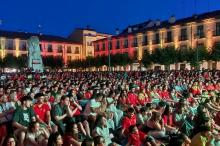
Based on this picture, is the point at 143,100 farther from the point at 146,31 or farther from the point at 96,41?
the point at 96,41

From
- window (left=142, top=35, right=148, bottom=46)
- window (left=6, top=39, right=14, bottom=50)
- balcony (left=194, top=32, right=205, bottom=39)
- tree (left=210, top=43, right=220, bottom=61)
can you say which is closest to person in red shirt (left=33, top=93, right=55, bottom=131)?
tree (left=210, top=43, right=220, bottom=61)

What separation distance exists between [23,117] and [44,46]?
2936 inches

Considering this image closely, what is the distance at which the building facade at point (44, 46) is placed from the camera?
7656cm

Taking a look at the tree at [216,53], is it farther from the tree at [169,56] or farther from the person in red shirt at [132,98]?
the person in red shirt at [132,98]

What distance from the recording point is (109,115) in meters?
11.1

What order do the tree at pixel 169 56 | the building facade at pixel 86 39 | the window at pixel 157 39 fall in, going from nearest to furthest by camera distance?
the tree at pixel 169 56
the window at pixel 157 39
the building facade at pixel 86 39

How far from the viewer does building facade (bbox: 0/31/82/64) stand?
251ft

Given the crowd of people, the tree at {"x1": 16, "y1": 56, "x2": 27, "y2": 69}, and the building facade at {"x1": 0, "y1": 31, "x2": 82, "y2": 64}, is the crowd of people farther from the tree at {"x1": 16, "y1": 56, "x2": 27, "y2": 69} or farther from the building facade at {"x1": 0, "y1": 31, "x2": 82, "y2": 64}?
the building facade at {"x1": 0, "y1": 31, "x2": 82, "y2": 64}

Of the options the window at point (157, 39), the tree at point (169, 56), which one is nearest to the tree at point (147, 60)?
the tree at point (169, 56)

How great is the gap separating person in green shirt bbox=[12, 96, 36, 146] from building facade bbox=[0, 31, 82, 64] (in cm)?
6623

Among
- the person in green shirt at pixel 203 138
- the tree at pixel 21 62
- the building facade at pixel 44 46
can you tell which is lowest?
the person in green shirt at pixel 203 138

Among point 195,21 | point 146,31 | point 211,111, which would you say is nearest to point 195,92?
point 211,111

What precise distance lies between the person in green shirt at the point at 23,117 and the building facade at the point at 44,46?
2608 inches

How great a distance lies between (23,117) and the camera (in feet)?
30.2
